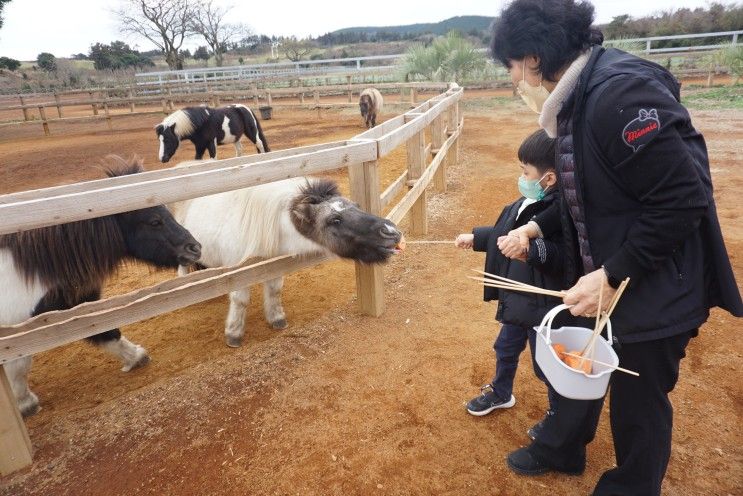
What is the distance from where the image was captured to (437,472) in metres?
2.27

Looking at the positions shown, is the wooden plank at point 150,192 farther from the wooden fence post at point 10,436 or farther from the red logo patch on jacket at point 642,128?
the red logo patch on jacket at point 642,128

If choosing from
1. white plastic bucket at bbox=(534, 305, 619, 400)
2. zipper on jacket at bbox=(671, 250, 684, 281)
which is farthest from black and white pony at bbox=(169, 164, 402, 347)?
zipper on jacket at bbox=(671, 250, 684, 281)

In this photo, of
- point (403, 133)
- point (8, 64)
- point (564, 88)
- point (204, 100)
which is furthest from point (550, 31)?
point (8, 64)

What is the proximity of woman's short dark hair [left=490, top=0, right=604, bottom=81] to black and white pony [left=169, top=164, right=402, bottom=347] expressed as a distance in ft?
5.46

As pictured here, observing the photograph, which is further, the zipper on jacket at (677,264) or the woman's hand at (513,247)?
the woman's hand at (513,247)

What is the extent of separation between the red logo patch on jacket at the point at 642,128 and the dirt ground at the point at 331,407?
169 centimetres

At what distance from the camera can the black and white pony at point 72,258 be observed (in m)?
2.66

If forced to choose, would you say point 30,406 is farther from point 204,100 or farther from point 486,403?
point 204,100

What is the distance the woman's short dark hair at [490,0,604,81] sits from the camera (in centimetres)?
149

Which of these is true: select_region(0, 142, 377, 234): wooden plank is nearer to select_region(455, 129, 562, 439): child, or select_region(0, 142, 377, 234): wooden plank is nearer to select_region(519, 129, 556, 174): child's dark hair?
select_region(455, 129, 562, 439): child

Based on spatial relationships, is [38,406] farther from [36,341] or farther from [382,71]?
[382,71]

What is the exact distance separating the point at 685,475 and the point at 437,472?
3.92 feet

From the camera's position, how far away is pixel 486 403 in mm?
2633

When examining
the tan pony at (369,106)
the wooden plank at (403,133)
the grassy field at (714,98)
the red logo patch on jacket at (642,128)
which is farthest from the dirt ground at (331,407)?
the grassy field at (714,98)
